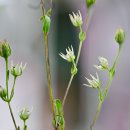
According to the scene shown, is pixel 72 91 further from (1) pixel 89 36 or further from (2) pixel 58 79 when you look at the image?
(1) pixel 89 36

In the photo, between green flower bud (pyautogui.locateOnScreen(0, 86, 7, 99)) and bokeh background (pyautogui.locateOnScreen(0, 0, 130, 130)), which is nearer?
green flower bud (pyautogui.locateOnScreen(0, 86, 7, 99))

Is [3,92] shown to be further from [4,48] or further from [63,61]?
[63,61]

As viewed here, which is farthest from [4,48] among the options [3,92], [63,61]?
[63,61]

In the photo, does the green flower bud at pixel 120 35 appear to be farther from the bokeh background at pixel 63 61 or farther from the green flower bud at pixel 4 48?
the bokeh background at pixel 63 61

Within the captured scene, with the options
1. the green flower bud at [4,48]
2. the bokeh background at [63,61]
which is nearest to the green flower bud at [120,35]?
the green flower bud at [4,48]

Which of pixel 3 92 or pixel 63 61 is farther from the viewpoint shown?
pixel 63 61

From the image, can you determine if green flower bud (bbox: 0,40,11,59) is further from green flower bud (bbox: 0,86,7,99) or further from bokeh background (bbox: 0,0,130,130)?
bokeh background (bbox: 0,0,130,130)

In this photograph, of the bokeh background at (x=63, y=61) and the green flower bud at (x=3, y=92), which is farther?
the bokeh background at (x=63, y=61)

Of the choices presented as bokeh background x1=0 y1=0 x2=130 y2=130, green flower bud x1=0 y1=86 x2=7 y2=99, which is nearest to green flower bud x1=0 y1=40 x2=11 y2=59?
green flower bud x1=0 y1=86 x2=7 y2=99
